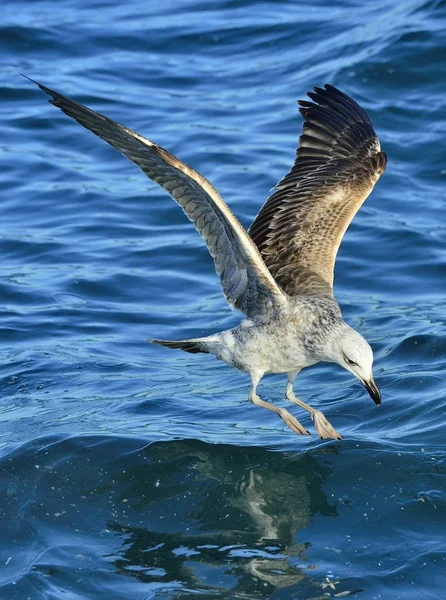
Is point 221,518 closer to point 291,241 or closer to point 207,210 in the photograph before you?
point 207,210

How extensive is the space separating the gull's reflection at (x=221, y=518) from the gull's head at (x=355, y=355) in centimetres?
68

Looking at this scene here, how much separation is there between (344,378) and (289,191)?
138 cm

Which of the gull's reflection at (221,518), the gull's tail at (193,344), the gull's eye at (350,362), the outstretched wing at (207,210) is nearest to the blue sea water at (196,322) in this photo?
the gull's reflection at (221,518)

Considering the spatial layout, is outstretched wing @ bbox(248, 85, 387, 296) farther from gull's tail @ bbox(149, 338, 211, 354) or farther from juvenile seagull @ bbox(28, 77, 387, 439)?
gull's tail @ bbox(149, 338, 211, 354)

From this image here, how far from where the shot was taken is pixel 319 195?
789 cm

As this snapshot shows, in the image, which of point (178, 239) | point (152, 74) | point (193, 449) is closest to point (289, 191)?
point (193, 449)

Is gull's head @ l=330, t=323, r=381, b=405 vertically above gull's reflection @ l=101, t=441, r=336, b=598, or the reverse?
gull's head @ l=330, t=323, r=381, b=405

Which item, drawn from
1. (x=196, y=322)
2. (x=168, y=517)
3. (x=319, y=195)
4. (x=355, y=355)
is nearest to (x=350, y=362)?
(x=355, y=355)

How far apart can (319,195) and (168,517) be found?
2.67 m

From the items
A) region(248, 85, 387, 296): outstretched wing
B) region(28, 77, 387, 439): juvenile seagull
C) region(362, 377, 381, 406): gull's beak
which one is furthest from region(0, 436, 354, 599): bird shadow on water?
region(248, 85, 387, 296): outstretched wing

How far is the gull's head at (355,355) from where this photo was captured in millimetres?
6270

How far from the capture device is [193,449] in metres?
6.92

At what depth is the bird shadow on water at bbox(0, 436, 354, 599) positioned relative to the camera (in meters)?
5.59

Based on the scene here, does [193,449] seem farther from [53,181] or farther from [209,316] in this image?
[53,181]
